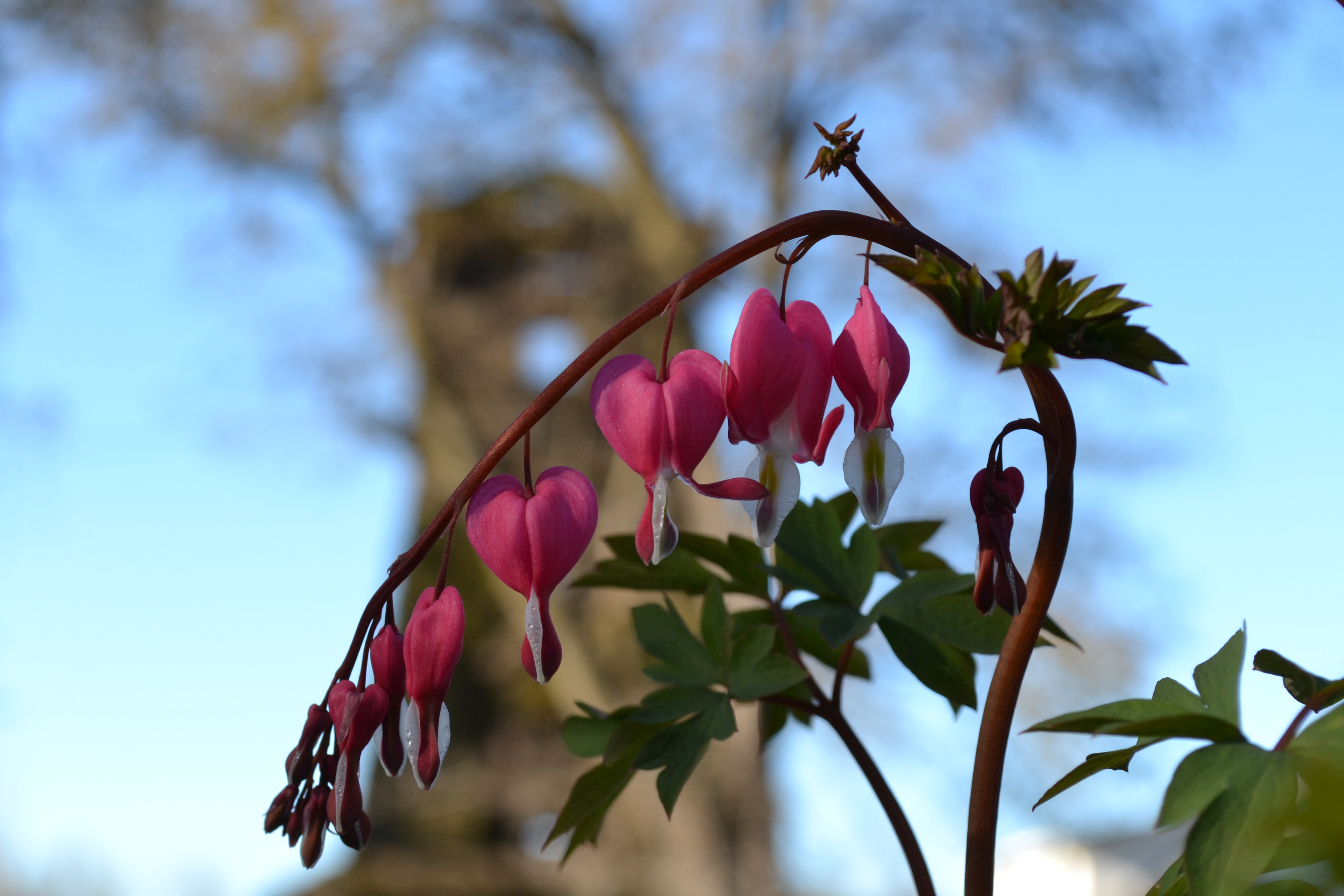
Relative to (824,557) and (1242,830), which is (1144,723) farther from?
(824,557)

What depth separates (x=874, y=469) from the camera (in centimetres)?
52

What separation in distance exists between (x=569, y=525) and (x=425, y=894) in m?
6.51

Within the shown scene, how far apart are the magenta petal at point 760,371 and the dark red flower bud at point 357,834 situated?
25 centimetres

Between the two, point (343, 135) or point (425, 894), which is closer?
point (343, 135)

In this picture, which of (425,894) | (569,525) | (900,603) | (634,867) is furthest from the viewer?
(425,894)

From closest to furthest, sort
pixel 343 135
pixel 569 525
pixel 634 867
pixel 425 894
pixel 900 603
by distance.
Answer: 1. pixel 569 525
2. pixel 900 603
3. pixel 343 135
4. pixel 634 867
5. pixel 425 894

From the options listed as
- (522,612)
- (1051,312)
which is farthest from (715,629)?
(522,612)

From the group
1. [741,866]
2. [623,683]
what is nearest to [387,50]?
[623,683]

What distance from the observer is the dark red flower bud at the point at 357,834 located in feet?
1.58

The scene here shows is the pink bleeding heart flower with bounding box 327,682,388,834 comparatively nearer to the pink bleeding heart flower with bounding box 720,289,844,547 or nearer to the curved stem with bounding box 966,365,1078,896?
the pink bleeding heart flower with bounding box 720,289,844,547

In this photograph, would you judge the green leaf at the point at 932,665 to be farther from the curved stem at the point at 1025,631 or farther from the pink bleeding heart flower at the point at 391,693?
the pink bleeding heart flower at the point at 391,693

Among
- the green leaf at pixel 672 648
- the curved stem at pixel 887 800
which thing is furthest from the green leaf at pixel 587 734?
the curved stem at pixel 887 800

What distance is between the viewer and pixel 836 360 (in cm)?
53

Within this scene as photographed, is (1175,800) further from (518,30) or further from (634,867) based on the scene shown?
(634,867)
